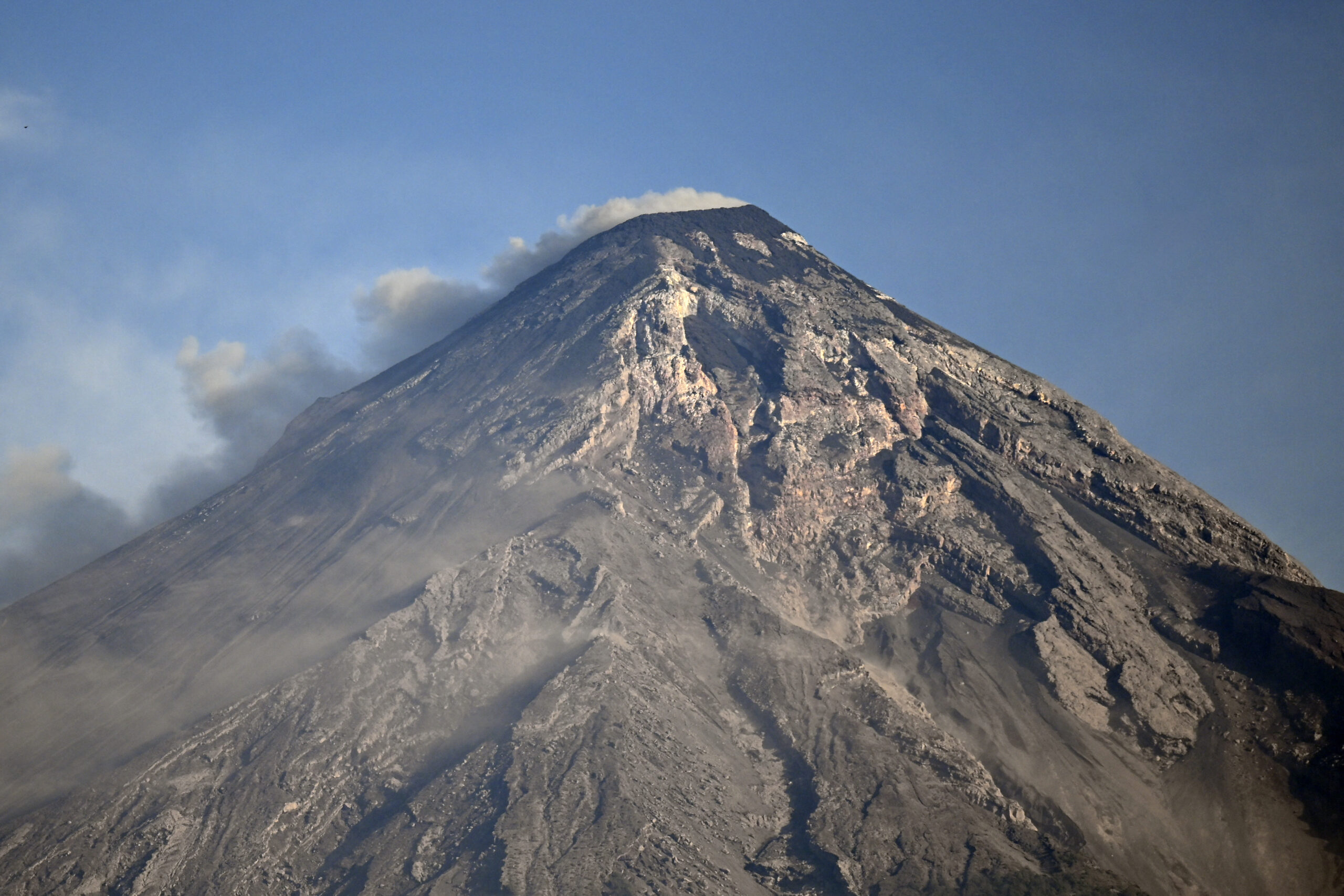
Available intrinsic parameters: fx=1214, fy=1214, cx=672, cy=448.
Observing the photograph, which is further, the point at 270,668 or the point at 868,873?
the point at 270,668

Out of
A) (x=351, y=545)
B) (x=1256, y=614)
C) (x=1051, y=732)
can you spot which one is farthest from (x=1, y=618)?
(x=1256, y=614)

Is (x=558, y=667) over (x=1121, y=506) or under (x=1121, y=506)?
under

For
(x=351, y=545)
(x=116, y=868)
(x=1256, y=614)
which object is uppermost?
(x=1256, y=614)

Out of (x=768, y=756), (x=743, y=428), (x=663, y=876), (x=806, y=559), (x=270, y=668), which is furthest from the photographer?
(x=743, y=428)

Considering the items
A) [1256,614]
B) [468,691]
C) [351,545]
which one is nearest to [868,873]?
[468,691]

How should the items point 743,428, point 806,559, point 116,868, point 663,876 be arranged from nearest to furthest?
point 663,876, point 116,868, point 806,559, point 743,428

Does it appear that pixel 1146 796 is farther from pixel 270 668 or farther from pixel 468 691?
pixel 270 668
